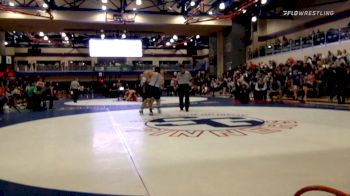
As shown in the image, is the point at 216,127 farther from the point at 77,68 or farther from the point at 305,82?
the point at 77,68

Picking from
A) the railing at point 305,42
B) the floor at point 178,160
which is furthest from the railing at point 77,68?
the floor at point 178,160

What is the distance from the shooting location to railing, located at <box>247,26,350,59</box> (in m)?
17.1

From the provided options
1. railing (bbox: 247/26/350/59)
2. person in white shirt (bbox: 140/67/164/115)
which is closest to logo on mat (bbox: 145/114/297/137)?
person in white shirt (bbox: 140/67/164/115)

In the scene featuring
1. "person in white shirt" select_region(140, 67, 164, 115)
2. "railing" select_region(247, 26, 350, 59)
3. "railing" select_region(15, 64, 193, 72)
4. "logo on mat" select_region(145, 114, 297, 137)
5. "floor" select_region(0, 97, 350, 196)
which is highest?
"railing" select_region(247, 26, 350, 59)

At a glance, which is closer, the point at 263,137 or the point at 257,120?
the point at 263,137

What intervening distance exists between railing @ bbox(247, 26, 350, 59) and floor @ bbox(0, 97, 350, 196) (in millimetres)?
12121

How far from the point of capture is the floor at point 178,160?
9.78 ft

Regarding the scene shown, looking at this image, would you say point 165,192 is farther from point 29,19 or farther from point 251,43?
point 251,43

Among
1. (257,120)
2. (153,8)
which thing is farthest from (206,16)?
(257,120)

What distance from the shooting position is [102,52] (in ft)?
75.9

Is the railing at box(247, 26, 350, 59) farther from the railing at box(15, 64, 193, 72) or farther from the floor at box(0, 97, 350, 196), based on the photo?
the railing at box(15, 64, 193, 72)

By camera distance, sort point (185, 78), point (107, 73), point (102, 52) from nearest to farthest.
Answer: point (185, 78), point (102, 52), point (107, 73)

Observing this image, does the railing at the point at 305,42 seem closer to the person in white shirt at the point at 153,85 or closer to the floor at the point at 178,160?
the person in white shirt at the point at 153,85

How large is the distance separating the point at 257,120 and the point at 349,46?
11305mm
